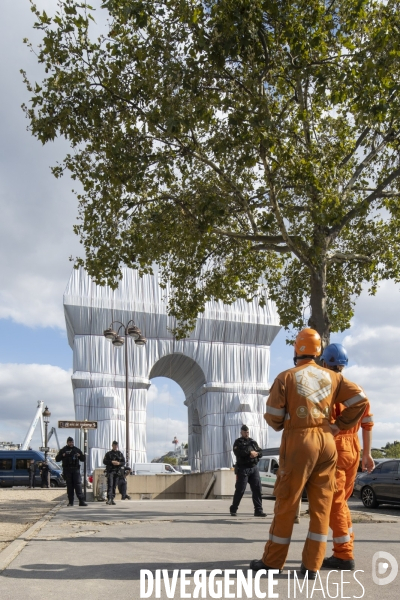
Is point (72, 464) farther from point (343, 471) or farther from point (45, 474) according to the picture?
point (45, 474)

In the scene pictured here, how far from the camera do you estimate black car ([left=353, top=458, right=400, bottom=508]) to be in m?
19.5

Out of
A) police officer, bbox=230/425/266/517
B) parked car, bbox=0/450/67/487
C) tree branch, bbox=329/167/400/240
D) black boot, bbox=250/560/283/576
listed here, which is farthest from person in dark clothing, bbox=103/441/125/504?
parked car, bbox=0/450/67/487

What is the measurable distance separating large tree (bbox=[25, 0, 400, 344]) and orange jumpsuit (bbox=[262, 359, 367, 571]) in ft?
26.6

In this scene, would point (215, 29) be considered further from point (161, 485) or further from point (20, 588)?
point (161, 485)

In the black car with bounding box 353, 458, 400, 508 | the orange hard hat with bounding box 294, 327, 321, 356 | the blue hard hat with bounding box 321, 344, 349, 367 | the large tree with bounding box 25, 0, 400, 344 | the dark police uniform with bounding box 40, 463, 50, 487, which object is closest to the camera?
the orange hard hat with bounding box 294, 327, 321, 356

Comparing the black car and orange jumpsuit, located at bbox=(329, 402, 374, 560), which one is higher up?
orange jumpsuit, located at bbox=(329, 402, 374, 560)

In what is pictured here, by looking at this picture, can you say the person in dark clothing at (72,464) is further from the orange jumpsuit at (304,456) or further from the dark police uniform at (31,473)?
the dark police uniform at (31,473)

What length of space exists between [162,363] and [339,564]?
53.0 m

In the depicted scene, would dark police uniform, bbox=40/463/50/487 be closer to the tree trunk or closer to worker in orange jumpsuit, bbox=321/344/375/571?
the tree trunk

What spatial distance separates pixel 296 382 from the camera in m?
5.76

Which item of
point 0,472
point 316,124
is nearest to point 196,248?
point 316,124

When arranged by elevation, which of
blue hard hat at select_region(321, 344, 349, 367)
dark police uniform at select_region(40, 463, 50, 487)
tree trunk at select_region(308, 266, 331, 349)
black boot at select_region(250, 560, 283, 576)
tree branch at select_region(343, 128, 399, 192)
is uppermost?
tree branch at select_region(343, 128, 399, 192)

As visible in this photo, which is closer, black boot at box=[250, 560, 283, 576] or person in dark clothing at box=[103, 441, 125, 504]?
black boot at box=[250, 560, 283, 576]

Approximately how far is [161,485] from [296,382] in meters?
24.6
